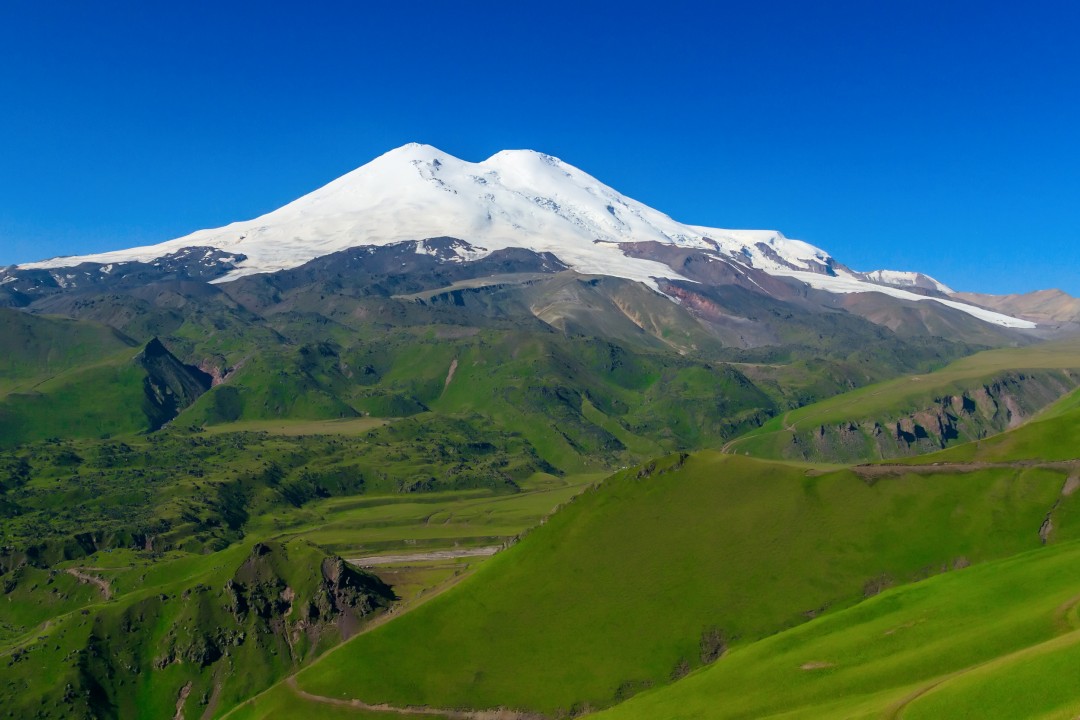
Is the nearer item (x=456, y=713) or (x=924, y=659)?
(x=924, y=659)

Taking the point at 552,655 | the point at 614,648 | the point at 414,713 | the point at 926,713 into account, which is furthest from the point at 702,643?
the point at 926,713

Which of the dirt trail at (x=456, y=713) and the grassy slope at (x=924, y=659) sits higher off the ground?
the grassy slope at (x=924, y=659)

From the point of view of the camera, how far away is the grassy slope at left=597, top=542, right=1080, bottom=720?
111250mm

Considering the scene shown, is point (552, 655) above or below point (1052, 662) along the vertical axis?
below

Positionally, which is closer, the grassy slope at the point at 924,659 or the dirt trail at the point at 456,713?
the grassy slope at the point at 924,659

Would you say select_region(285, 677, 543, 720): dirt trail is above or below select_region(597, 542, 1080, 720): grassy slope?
below

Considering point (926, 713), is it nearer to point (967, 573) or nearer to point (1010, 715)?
point (1010, 715)

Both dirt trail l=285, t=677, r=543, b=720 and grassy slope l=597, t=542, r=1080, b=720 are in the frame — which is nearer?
grassy slope l=597, t=542, r=1080, b=720

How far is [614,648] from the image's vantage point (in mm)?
197250

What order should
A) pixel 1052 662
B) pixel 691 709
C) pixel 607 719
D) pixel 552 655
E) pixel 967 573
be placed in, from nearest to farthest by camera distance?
pixel 1052 662 < pixel 691 709 < pixel 607 719 < pixel 967 573 < pixel 552 655

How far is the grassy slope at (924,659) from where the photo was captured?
111250mm

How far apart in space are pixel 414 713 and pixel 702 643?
57.3m

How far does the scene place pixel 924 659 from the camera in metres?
144

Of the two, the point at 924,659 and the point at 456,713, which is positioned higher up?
the point at 924,659
